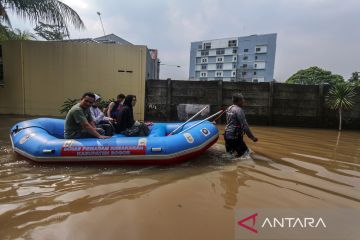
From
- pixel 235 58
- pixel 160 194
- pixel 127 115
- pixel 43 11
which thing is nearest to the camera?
pixel 160 194

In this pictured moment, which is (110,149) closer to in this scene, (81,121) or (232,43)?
(81,121)

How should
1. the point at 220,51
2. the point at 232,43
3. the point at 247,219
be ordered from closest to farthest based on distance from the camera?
the point at 247,219, the point at 232,43, the point at 220,51

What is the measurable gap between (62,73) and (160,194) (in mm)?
11024

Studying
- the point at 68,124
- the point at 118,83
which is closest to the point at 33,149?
the point at 68,124

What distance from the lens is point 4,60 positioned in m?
13.5

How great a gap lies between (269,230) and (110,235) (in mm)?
1495

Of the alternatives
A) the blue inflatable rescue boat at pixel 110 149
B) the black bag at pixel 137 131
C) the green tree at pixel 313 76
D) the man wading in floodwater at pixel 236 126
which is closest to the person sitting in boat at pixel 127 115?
the black bag at pixel 137 131

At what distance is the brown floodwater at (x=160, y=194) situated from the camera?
9.73 ft

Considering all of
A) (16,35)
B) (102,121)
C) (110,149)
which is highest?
(16,35)

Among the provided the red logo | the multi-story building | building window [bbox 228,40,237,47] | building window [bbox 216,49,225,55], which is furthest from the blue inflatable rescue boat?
building window [bbox 216,49,225,55]

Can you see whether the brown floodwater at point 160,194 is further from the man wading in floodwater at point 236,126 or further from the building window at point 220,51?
the building window at point 220,51

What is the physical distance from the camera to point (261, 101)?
13305 mm

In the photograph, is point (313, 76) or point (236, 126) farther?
point (313, 76)

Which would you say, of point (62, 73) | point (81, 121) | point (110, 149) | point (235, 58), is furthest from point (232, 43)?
point (110, 149)
